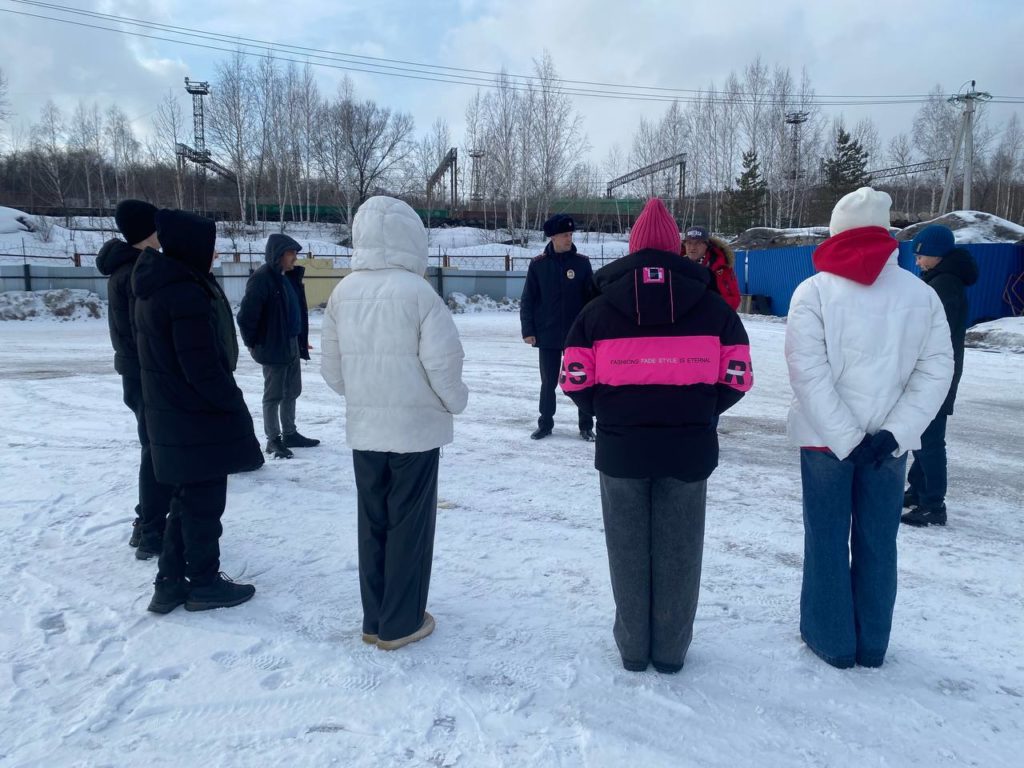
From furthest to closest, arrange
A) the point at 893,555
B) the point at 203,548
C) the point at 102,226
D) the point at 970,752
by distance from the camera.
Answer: the point at 102,226 < the point at 203,548 < the point at 893,555 < the point at 970,752

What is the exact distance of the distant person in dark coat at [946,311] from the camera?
13.5 feet

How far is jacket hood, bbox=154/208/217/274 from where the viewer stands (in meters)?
3.03

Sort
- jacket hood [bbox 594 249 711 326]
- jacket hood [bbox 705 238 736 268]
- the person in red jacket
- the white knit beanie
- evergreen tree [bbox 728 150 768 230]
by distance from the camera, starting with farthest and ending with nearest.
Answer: evergreen tree [bbox 728 150 768 230] < jacket hood [bbox 705 238 736 268] < the person in red jacket < the white knit beanie < jacket hood [bbox 594 249 711 326]

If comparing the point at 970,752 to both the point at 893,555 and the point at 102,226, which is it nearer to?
the point at 893,555

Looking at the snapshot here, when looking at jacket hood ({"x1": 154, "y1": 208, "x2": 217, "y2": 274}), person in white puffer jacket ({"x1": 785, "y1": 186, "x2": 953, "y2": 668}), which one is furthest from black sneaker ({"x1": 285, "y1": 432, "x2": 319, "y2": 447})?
person in white puffer jacket ({"x1": 785, "y1": 186, "x2": 953, "y2": 668})

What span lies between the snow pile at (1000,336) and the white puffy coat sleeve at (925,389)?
1265cm

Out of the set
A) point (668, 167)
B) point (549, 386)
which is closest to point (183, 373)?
point (549, 386)

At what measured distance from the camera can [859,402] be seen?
2.59 metres

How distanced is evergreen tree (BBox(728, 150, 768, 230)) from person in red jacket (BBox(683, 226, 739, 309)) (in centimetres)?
3630

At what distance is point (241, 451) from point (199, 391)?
36cm

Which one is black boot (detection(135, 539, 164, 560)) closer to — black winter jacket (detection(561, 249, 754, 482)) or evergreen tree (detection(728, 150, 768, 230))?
black winter jacket (detection(561, 249, 754, 482))

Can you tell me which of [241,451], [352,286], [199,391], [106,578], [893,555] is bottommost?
[106,578]

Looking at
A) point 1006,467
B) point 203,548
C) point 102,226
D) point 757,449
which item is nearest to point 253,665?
point 203,548

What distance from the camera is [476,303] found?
79.3ft
